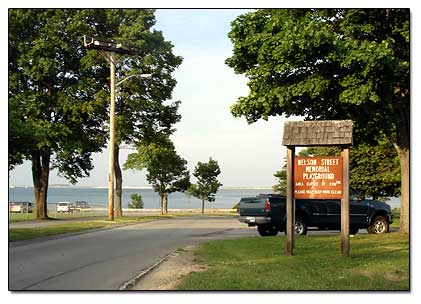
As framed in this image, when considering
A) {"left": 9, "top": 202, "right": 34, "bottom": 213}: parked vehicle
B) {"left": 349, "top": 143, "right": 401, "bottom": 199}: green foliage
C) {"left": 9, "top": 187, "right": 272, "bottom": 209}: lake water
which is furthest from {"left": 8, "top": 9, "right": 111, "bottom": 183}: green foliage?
{"left": 349, "top": 143, "right": 401, "bottom": 199}: green foliage

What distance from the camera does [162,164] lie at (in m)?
17.8

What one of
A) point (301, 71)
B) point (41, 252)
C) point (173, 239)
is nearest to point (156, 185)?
point (173, 239)

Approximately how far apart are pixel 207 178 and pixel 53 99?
3634mm

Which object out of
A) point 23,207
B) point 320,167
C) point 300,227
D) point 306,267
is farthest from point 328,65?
point 23,207

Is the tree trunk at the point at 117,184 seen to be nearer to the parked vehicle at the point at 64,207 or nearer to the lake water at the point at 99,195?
the lake water at the point at 99,195

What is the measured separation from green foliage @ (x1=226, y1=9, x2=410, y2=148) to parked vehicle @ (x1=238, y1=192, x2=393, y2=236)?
Answer: 13.0ft

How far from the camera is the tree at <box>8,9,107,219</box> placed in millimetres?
11922

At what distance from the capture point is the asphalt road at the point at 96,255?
1003 centimetres

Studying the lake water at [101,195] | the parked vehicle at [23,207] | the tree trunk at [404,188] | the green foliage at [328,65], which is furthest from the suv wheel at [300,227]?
the parked vehicle at [23,207]

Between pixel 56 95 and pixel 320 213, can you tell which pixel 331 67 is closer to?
pixel 56 95

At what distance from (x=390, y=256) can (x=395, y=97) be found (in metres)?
3.23

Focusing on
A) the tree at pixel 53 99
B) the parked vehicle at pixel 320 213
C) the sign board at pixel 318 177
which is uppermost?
the tree at pixel 53 99

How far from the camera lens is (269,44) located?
12859 mm

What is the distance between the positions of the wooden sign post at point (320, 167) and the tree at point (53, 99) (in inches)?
175
